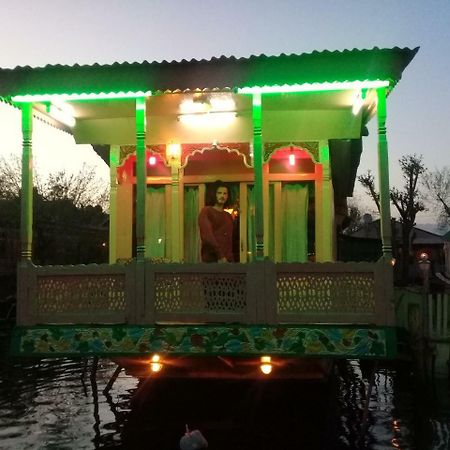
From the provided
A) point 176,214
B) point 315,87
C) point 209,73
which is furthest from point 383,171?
point 176,214

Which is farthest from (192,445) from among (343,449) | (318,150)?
(318,150)

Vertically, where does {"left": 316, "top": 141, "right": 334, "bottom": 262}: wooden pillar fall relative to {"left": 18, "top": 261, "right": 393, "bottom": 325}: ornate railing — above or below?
above

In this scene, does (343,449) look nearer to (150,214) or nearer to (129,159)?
(150,214)

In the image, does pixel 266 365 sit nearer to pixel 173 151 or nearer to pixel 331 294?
pixel 331 294

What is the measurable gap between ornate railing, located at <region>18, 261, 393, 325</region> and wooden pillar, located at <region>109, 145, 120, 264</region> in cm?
330

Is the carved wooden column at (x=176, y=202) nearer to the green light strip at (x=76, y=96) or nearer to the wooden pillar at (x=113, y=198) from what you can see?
the wooden pillar at (x=113, y=198)

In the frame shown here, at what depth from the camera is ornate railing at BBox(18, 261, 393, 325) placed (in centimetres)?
716

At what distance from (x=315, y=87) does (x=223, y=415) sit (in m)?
5.14

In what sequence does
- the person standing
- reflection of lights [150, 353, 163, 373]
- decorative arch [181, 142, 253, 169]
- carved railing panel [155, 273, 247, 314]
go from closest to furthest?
carved railing panel [155, 273, 247, 314] → reflection of lights [150, 353, 163, 373] → the person standing → decorative arch [181, 142, 253, 169]

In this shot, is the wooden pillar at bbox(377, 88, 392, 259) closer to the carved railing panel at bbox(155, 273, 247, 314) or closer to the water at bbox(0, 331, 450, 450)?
the carved railing panel at bbox(155, 273, 247, 314)

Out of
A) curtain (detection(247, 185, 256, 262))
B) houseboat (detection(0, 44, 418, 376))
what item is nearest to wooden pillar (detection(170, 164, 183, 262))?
curtain (detection(247, 185, 256, 262))

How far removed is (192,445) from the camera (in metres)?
7.52

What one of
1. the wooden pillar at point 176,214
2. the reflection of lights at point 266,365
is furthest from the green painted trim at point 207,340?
the wooden pillar at point 176,214

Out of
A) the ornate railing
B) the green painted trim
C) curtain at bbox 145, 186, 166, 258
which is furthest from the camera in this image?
curtain at bbox 145, 186, 166, 258
